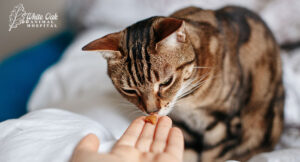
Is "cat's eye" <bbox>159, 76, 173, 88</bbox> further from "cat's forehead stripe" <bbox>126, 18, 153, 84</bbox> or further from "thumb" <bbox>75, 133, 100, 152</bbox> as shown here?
"thumb" <bbox>75, 133, 100, 152</bbox>

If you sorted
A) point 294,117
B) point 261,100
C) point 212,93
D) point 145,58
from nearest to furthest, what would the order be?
point 145,58 < point 212,93 < point 261,100 < point 294,117

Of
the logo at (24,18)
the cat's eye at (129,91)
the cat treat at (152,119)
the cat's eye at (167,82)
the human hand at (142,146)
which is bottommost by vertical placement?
the human hand at (142,146)

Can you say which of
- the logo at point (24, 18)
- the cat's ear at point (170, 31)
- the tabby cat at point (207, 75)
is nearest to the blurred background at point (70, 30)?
the logo at point (24, 18)

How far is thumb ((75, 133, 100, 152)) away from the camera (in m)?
0.69

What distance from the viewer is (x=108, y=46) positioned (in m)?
0.81

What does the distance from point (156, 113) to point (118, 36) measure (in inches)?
10.2

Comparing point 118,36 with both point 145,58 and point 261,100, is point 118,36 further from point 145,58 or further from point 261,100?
point 261,100

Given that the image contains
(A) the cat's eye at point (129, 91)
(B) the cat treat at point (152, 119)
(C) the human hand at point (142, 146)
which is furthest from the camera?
(A) the cat's eye at point (129, 91)

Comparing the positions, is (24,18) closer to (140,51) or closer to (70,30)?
(140,51)

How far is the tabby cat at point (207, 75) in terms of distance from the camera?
0.81 m

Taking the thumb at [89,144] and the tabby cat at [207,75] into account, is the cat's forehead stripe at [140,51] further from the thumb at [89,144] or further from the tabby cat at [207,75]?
the thumb at [89,144]

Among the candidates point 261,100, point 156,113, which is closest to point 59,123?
point 156,113

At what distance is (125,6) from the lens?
153 centimetres

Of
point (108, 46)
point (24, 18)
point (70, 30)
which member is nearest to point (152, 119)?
point (108, 46)
